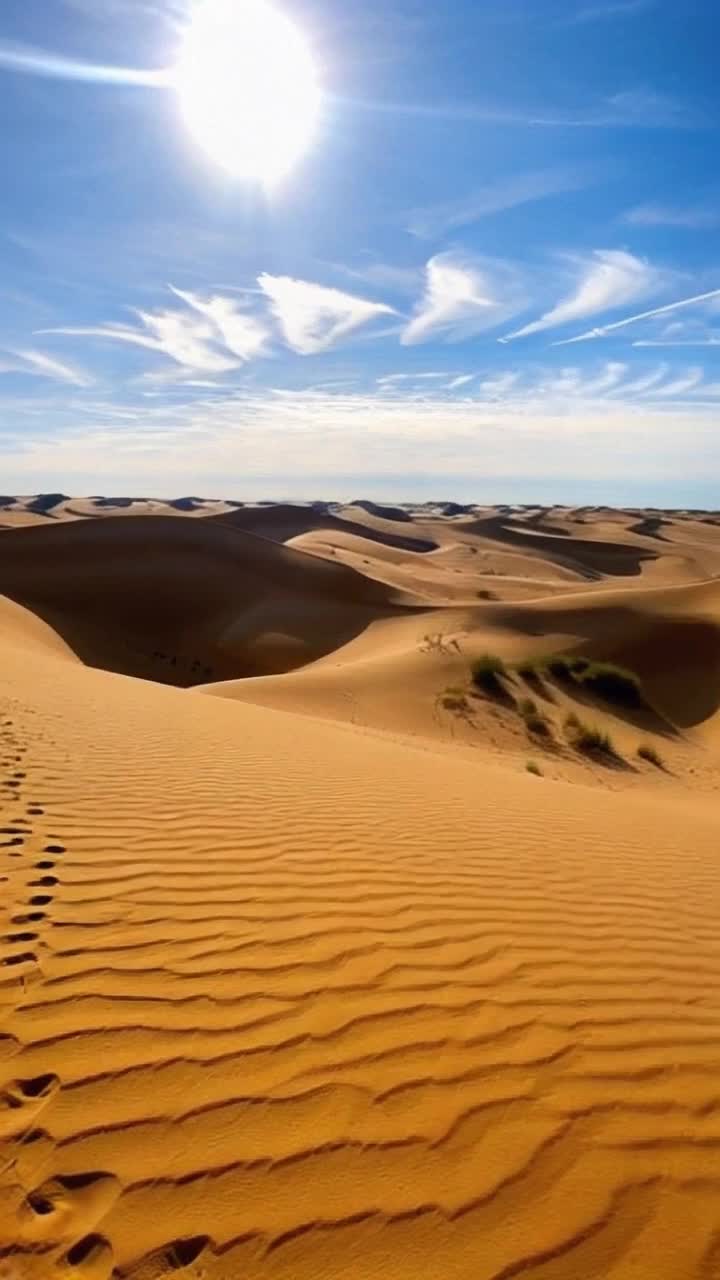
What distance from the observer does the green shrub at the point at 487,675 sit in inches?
644

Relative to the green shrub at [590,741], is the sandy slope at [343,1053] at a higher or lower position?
higher

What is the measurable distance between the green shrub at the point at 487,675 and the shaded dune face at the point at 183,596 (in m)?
7.14

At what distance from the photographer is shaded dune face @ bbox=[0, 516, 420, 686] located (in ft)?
75.8

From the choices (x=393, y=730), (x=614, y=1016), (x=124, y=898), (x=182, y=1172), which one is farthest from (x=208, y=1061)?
(x=393, y=730)

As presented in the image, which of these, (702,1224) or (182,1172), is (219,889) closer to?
(182,1172)

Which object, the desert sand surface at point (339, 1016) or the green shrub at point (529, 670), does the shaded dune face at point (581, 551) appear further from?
the desert sand surface at point (339, 1016)

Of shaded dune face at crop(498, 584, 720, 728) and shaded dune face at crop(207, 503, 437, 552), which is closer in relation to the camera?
shaded dune face at crop(498, 584, 720, 728)

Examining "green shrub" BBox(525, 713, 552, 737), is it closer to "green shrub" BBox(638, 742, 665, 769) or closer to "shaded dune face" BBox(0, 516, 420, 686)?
"green shrub" BBox(638, 742, 665, 769)

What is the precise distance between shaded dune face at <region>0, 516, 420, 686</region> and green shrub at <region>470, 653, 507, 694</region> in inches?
281

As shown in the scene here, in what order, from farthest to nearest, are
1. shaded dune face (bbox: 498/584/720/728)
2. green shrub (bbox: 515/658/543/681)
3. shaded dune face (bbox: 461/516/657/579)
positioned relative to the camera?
1. shaded dune face (bbox: 461/516/657/579)
2. shaded dune face (bbox: 498/584/720/728)
3. green shrub (bbox: 515/658/543/681)

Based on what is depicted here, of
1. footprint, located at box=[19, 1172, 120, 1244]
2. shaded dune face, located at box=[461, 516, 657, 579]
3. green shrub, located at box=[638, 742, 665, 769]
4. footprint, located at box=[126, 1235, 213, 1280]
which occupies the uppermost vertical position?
shaded dune face, located at box=[461, 516, 657, 579]

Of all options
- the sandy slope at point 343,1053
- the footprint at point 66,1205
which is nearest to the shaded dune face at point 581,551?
the sandy slope at point 343,1053

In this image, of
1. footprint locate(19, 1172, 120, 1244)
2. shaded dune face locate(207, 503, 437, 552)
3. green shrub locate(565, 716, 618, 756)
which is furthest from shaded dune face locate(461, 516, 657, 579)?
footprint locate(19, 1172, 120, 1244)

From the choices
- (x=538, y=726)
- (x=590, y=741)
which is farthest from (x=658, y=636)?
(x=590, y=741)
